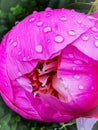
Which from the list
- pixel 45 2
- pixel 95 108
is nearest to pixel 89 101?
pixel 95 108

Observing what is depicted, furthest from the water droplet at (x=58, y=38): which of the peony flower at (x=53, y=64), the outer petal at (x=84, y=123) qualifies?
the outer petal at (x=84, y=123)

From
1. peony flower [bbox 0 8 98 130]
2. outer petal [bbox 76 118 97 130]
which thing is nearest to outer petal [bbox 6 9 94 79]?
peony flower [bbox 0 8 98 130]

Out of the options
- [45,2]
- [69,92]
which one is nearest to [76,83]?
[69,92]

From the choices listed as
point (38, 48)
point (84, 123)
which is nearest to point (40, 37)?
point (38, 48)

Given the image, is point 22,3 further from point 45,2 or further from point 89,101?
point 89,101

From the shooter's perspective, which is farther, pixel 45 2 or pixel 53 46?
pixel 45 2

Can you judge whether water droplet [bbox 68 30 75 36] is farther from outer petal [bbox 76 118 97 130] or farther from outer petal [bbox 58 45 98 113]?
outer petal [bbox 76 118 97 130]
